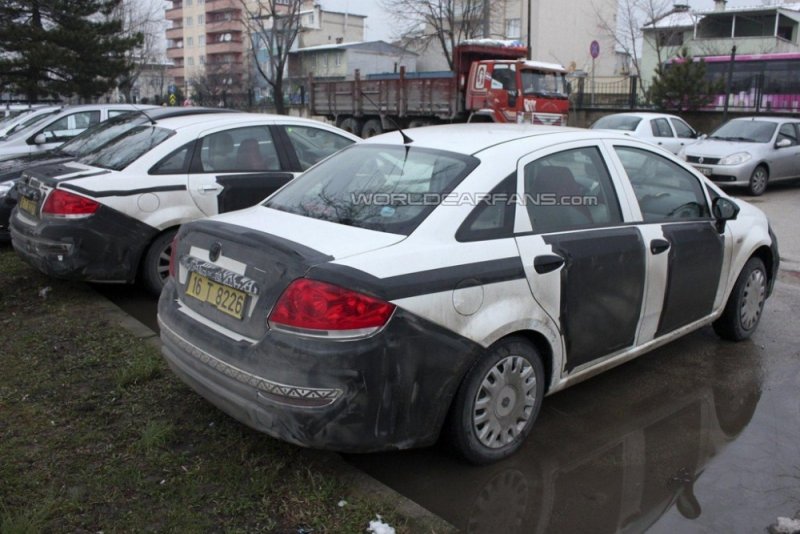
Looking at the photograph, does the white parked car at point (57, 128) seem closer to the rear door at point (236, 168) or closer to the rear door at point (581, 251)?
the rear door at point (236, 168)

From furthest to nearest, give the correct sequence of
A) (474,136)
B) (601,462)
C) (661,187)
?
(661,187) < (474,136) < (601,462)

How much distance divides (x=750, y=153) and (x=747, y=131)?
122cm

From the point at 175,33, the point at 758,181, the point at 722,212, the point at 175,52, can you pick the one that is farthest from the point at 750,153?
the point at 175,33

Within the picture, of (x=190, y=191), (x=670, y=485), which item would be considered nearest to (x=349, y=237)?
(x=670, y=485)

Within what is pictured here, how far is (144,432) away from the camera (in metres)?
3.54

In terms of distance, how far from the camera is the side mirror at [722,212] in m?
4.74

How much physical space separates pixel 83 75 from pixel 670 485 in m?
24.8

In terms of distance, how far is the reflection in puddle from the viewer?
3.15 metres

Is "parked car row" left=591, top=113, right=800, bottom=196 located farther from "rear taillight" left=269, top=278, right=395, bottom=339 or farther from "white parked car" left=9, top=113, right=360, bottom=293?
"rear taillight" left=269, top=278, right=395, bottom=339

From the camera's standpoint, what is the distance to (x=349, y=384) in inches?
113

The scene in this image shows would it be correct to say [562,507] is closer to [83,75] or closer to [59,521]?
[59,521]

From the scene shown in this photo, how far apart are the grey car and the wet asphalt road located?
9794 mm

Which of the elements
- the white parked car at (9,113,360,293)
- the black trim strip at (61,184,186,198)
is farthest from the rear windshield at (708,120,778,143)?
the black trim strip at (61,184,186,198)

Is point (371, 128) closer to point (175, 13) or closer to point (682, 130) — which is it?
point (682, 130)
